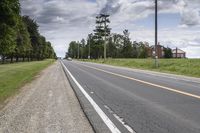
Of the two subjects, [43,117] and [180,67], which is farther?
[180,67]


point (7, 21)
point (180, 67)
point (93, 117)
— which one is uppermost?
point (7, 21)

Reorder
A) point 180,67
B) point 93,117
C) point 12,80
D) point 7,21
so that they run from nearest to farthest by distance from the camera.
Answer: point 93,117
point 12,80
point 180,67
point 7,21

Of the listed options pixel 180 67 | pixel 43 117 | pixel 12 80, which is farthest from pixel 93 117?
pixel 180 67

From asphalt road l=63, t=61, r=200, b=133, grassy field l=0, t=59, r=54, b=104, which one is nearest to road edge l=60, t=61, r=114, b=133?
asphalt road l=63, t=61, r=200, b=133

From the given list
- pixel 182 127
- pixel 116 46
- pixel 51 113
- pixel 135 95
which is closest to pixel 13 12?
pixel 135 95

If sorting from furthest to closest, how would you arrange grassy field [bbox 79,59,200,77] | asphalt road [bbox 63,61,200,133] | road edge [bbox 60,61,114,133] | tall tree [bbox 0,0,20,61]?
tall tree [bbox 0,0,20,61] < grassy field [bbox 79,59,200,77] < asphalt road [bbox 63,61,200,133] < road edge [bbox 60,61,114,133]

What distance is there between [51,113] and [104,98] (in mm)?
3753

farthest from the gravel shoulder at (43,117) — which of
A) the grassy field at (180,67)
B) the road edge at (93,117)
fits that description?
Answer: the grassy field at (180,67)

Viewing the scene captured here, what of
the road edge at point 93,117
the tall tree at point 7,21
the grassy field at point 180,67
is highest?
the tall tree at point 7,21

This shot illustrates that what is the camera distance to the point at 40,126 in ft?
30.1

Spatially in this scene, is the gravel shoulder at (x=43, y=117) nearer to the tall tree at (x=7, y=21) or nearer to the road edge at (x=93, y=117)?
the road edge at (x=93, y=117)

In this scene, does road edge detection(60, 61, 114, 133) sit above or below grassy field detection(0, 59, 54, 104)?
above

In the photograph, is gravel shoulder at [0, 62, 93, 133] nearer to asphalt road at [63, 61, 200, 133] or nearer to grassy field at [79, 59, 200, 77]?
asphalt road at [63, 61, 200, 133]

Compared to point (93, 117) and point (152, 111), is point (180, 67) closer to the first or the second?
point (152, 111)
